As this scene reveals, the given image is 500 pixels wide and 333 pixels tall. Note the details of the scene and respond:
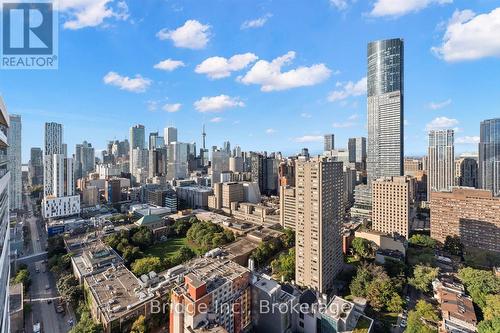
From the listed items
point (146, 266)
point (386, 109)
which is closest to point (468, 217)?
point (386, 109)

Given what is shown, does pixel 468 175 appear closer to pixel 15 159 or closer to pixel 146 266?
pixel 146 266

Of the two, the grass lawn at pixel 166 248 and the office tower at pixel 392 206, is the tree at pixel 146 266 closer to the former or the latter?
the grass lawn at pixel 166 248

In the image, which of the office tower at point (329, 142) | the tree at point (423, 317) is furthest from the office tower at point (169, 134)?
the tree at point (423, 317)

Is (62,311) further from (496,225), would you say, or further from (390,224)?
(496,225)

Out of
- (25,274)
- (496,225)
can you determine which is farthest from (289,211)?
(25,274)

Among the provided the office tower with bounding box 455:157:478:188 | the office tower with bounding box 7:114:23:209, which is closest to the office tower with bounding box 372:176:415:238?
the office tower with bounding box 455:157:478:188
